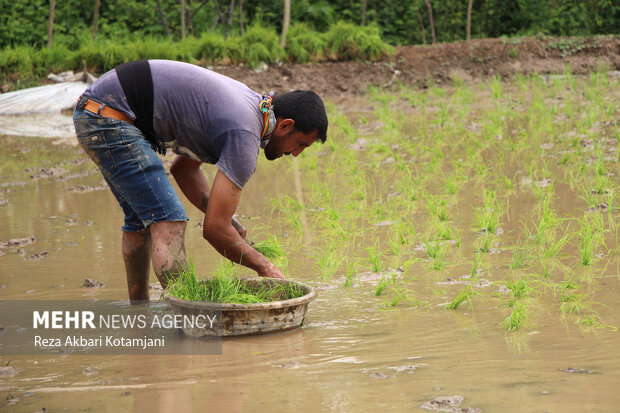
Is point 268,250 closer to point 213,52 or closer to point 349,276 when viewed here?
point 349,276

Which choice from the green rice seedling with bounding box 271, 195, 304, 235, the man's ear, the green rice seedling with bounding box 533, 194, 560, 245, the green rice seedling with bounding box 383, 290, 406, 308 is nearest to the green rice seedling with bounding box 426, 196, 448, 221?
the green rice seedling with bounding box 533, 194, 560, 245

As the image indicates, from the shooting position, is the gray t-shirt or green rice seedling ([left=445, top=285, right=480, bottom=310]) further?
green rice seedling ([left=445, top=285, right=480, bottom=310])

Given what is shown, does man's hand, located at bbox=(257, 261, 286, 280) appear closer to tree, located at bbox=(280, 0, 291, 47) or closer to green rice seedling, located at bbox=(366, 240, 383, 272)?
green rice seedling, located at bbox=(366, 240, 383, 272)

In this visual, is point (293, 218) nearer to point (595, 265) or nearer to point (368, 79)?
point (595, 265)

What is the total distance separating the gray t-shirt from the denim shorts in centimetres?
8

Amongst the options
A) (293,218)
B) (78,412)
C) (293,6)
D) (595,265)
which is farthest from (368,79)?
(78,412)

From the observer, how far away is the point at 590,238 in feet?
12.7

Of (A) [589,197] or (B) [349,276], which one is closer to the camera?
(B) [349,276]

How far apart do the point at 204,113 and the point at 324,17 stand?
1330 cm

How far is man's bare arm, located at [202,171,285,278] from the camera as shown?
2.96 meters

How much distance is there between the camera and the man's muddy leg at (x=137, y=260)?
3.46 meters

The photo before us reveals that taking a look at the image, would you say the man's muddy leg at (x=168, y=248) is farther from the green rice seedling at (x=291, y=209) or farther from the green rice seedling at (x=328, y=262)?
the green rice seedling at (x=291, y=209)

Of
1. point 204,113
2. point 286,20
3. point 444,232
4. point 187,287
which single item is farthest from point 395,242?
point 286,20

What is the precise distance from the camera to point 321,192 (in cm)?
574
